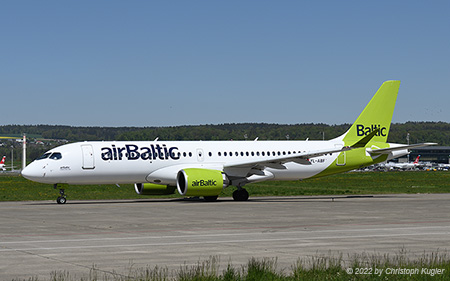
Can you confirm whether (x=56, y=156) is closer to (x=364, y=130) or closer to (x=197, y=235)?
(x=197, y=235)

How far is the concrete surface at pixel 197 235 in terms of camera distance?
16000mm

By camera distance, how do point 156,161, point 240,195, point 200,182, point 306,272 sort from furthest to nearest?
point 240,195, point 156,161, point 200,182, point 306,272

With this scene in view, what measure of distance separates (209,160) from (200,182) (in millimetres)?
3850

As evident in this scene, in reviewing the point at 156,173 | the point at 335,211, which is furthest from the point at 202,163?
the point at 335,211

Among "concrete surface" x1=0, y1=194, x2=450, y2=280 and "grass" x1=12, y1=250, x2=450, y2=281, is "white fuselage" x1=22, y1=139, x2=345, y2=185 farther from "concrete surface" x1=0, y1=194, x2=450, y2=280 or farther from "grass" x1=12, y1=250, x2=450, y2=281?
"grass" x1=12, y1=250, x2=450, y2=281

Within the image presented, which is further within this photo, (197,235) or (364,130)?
(364,130)

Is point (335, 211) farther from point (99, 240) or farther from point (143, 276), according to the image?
point (143, 276)

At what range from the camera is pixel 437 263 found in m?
14.1

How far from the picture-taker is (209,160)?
41.7 metres

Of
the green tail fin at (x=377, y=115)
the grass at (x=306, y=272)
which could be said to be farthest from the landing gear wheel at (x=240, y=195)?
the grass at (x=306, y=272)

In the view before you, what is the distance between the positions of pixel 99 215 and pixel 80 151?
1025cm

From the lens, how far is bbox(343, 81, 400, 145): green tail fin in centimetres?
4612

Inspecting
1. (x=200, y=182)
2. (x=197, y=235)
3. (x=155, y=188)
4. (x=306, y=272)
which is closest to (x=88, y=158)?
(x=155, y=188)

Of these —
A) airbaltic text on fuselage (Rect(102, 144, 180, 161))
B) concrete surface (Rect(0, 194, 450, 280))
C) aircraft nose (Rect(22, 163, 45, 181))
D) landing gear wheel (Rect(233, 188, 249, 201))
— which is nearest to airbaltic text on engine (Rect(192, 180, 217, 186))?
landing gear wheel (Rect(233, 188, 249, 201))
